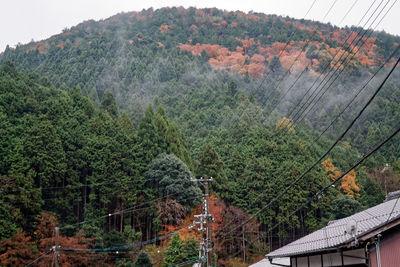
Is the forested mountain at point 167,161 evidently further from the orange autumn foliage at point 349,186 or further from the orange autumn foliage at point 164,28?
the orange autumn foliage at point 164,28

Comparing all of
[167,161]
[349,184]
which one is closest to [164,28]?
A: [349,184]


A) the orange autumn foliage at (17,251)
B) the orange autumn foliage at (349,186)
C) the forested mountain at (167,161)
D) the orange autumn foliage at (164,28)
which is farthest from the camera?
the orange autumn foliage at (164,28)

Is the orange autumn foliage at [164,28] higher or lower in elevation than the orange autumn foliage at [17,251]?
higher

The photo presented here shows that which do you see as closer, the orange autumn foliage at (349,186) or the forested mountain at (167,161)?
the forested mountain at (167,161)

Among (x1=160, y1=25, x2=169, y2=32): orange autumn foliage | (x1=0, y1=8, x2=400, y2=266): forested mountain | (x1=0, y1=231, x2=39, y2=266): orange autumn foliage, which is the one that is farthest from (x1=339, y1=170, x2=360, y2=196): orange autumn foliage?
(x1=160, y1=25, x2=169, y2=32): orange autumn foliage

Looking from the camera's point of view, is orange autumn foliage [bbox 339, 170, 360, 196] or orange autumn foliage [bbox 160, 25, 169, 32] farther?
orange autumn foliage [bbox 160, 25, 169, 32]

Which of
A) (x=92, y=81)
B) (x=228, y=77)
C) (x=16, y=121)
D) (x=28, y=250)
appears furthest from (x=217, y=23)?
(x=28, y=250)

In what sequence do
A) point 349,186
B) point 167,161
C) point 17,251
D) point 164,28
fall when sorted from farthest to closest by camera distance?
point 164,28
point 349,186
point 167,161
point 17,251

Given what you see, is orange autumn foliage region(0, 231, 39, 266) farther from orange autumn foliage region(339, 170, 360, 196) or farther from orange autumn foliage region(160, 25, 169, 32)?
orange autumn foliage region(160, 25, 169, 32)

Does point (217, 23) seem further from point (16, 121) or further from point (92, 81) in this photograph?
point (16, 121)

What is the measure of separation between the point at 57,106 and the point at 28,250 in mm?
12854

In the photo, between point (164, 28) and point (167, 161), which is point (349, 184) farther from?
point (164, 28)

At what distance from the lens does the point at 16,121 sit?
108 ft

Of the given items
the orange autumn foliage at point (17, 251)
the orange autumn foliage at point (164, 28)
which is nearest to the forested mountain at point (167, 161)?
the orange autumn foliage at point (17, 251)
